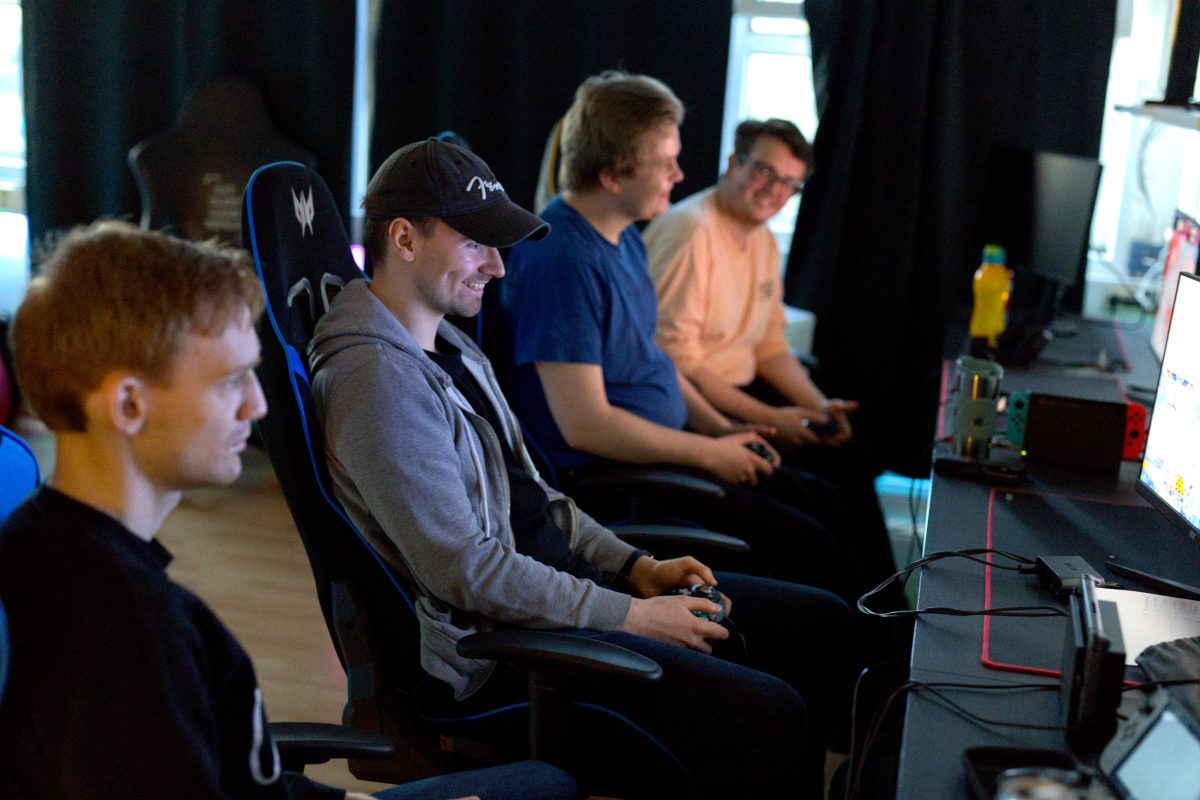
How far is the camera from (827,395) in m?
3.91

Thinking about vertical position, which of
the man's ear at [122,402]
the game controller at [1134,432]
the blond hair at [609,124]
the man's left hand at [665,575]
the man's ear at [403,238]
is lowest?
the man's left hand at [665,575]

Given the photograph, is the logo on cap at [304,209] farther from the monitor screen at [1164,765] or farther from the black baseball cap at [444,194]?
the monitor screen at [1164,765]

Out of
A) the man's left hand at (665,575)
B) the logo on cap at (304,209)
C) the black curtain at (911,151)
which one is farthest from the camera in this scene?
the black curtain at (911,151)

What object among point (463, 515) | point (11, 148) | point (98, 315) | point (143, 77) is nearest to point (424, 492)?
point (463, 515)

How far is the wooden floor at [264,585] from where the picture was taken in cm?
260

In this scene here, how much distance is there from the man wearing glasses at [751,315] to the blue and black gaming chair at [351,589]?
1276 millimetres

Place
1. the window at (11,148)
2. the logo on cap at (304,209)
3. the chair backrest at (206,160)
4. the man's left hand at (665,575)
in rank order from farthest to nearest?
the window at (11,148) → the chair backrest at (206,160) → the man's left hand at (665,575) → the logo on cap at (304,209)

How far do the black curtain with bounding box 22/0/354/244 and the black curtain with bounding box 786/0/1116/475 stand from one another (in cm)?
160

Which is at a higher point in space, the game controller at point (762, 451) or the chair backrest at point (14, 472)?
the chair backrest at point (14, 472)

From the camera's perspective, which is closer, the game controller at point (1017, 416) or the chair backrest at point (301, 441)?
the chair backrest at point (301, 441)

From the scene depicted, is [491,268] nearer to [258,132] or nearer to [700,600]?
[700,600]

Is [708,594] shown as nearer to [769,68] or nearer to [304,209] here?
[304,209]

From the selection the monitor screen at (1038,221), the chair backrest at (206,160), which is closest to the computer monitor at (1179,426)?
the monitor screen at (1038,221)

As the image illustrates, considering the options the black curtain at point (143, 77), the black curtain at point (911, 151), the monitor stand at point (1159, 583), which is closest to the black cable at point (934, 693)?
the monitor stand at point (1159, 583)
